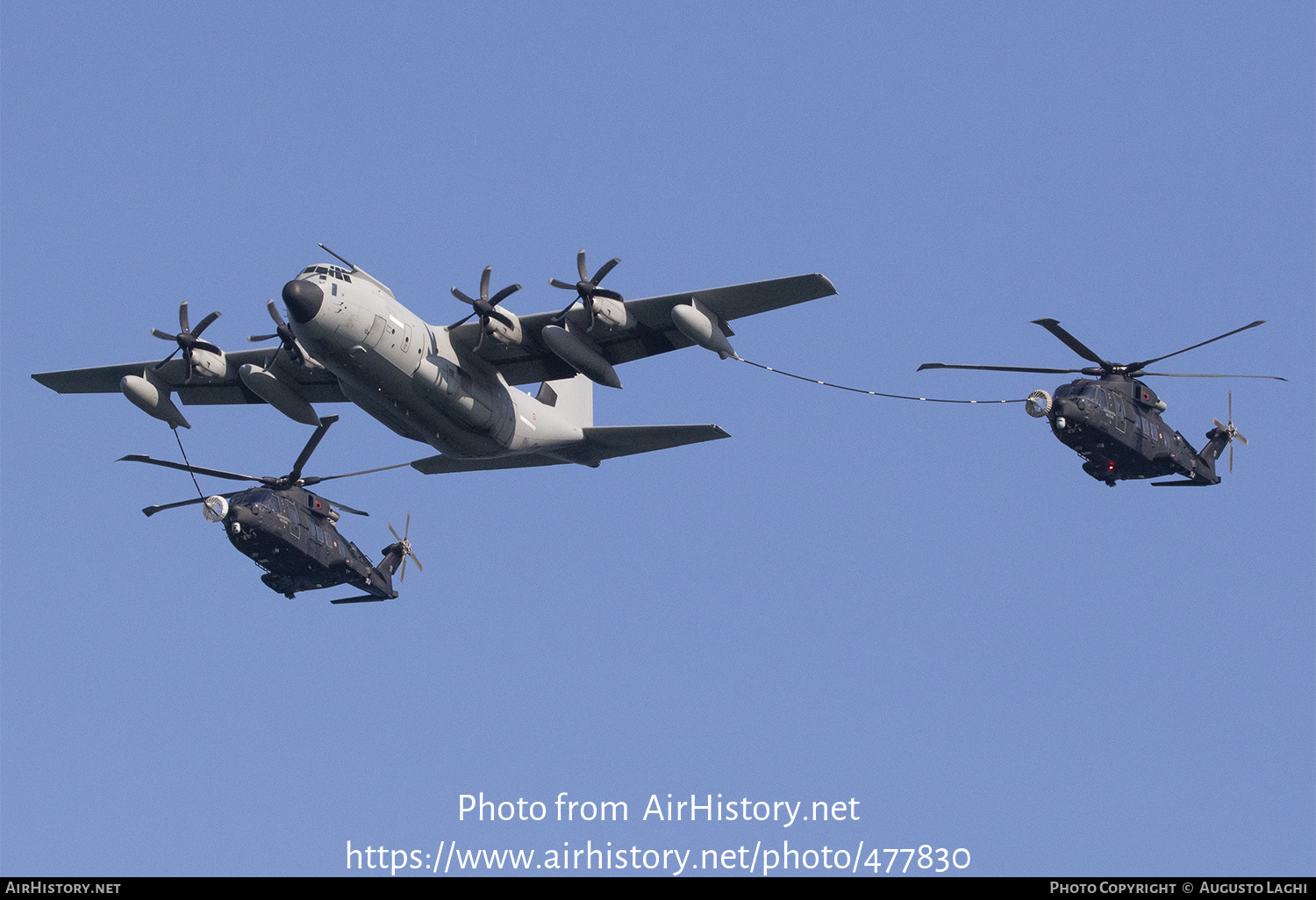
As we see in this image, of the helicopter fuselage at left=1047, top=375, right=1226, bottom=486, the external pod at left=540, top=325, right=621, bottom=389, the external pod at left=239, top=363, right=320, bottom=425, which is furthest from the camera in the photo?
the external pod at left=239, top=363, right=320, bottom=425

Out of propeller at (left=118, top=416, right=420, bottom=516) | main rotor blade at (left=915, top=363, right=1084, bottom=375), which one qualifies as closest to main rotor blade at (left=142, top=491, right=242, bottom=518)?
propeller at (left=118, top=416, right=420, bottom=516)

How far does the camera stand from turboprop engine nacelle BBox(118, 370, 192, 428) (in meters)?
43.6

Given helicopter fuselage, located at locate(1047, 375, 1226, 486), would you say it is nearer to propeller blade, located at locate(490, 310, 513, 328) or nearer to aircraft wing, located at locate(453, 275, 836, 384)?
aircraft wing, located at locate(453, 275, 836, 384)

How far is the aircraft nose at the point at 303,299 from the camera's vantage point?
35.9 m

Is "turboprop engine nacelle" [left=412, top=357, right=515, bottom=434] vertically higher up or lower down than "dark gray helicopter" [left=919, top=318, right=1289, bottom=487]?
lower down

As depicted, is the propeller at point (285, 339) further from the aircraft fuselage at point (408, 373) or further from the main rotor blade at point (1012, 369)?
→ the main rotor blade at point (1012, 369)

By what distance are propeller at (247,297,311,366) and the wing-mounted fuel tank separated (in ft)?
11.4

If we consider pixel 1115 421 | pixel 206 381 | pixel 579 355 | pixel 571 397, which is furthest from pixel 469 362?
pixel 1115 421

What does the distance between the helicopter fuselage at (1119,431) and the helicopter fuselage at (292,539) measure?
64.2 feet

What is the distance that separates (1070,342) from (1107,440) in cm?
316

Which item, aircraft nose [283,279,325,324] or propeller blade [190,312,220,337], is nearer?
aircraft nose [283,279,325,324]

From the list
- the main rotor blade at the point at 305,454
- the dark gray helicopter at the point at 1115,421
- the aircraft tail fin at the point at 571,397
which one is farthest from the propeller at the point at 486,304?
the dark gray helicopter at the point at 1115,421

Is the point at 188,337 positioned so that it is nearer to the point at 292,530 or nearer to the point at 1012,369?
the point at 292,530

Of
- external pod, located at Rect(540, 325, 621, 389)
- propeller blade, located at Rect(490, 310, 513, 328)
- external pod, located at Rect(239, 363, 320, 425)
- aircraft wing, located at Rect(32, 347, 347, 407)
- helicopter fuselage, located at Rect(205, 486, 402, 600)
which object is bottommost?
helicopter fuselage, located at Rect(205, 486, 402, 600)
